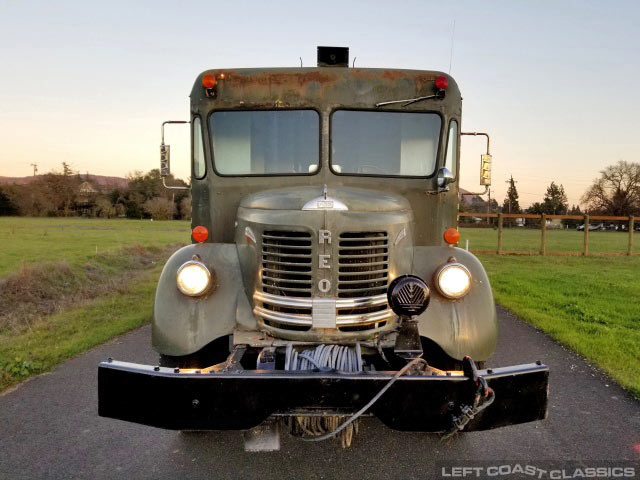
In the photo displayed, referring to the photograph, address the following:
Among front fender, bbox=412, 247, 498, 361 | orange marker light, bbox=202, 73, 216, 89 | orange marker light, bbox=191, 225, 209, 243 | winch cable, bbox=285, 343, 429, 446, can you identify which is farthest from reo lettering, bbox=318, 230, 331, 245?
orange marker light, bbox=202, 73, 216, 89

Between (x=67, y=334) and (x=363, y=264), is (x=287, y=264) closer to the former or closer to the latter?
(x=363, y=264)

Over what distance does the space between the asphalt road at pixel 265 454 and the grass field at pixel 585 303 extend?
3.76 feet

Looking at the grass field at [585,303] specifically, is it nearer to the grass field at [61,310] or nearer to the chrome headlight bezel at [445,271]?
the chrome headlight bezel at [445,271]

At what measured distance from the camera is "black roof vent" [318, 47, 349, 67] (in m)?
4.55

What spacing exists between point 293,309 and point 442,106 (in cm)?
241

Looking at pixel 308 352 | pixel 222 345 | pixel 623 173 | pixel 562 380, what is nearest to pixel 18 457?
pixel 222 345

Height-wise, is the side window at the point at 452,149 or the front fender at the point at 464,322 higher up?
the side window at the point at 452,149

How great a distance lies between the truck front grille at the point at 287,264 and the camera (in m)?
3.28

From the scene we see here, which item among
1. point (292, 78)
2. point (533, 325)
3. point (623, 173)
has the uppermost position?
point (623, 173)

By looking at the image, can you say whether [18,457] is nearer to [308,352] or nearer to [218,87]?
[308,352]

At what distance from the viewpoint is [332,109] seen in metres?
4.28

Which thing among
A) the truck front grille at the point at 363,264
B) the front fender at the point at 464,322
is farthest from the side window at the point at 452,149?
the truck front grille at the point at 363,264

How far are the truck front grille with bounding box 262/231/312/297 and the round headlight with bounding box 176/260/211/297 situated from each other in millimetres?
425

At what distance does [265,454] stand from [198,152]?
276cm
